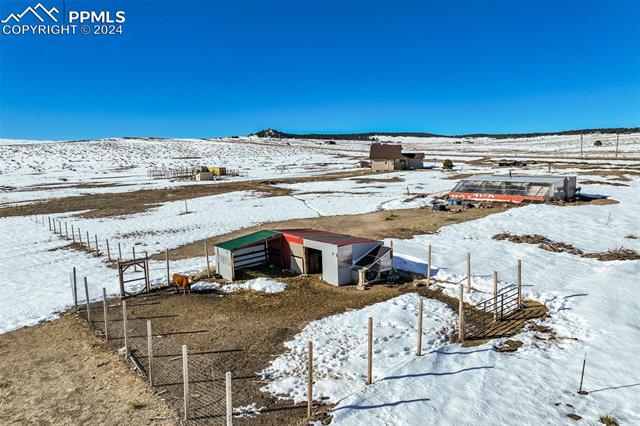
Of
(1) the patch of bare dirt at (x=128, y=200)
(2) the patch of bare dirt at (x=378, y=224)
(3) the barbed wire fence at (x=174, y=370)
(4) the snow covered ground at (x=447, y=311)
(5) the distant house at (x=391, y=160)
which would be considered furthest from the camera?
(5) the distant house at (x=391, y=160)

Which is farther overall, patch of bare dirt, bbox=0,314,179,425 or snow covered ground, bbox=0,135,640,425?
snow covered ground, bbox=0,135,640,425

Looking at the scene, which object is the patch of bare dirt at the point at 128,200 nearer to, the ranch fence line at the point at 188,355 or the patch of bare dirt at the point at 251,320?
Answer: the patch of bare dirt at the point at 251,320

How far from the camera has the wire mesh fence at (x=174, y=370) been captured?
1052 centimetres

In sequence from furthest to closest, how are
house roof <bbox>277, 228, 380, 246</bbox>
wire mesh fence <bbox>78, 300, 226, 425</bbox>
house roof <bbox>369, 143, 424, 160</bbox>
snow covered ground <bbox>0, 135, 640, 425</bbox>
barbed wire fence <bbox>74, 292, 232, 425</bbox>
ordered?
house roof <bbox>369, 143, 424, 160</bbox>, house roof <bbox>277, 228, 380, 246</bbox>, snow covered ground <bbox>0, 135, 640, 425</bbox>, wire mesh fence <bbox>78, 300, 226, 425</bbox>, barbed wire fence <bbox>74, 292, 232, 425</bbox>

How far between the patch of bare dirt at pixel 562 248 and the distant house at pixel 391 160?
52.4m

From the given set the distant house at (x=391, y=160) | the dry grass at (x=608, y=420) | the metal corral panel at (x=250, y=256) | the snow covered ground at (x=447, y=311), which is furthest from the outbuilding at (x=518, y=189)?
the distant house at (x=391, y=160)

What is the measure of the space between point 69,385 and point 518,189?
128ft

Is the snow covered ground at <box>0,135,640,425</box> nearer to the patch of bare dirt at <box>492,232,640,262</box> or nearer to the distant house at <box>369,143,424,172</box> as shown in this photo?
the patch of bare dirt at <box>492,232,640,262</box>

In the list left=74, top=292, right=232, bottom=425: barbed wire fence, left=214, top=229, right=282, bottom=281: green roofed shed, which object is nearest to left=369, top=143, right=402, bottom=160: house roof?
left=214, top=229, right=282, bottom=281: green roofed shed

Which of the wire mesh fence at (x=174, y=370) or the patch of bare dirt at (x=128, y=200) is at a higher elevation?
the patch of bare dirt at (x=128, y=200)

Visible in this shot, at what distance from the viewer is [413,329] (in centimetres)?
1514

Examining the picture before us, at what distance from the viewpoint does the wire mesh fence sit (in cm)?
1052

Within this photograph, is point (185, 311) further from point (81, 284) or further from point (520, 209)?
point (520, 209)

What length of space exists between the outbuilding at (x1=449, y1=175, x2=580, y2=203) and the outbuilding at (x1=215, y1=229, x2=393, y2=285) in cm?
2409
